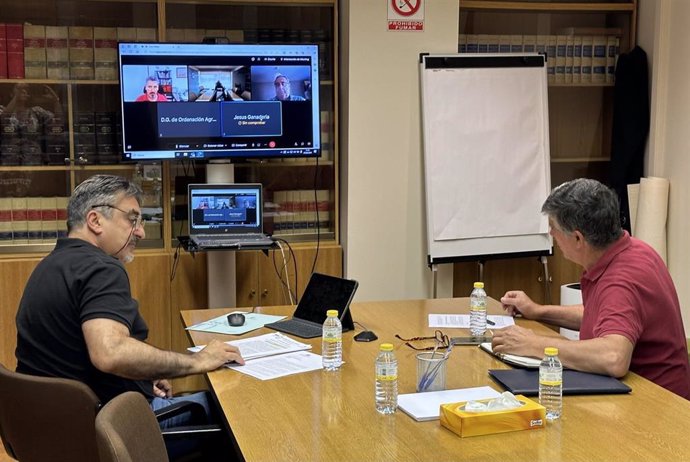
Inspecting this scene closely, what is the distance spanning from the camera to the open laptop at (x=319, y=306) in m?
3.33

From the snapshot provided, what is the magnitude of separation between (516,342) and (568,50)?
3.17 m

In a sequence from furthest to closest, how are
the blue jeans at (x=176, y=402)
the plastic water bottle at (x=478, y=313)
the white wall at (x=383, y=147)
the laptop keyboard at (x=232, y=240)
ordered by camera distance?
the white wall at (x=383, y=147), the laptop keyboard at (x=232, y=240), the plastic water bottle at (x=478, y=313), the blue jeans at (x=176, y=402)

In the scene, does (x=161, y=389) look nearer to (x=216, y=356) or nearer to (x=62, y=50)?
(x=216, y=356)

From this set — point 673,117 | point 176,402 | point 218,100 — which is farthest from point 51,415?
point 673,117

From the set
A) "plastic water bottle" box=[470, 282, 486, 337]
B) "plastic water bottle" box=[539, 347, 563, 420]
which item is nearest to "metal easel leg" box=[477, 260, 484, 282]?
"plastic water bottle" box=[470, 282, 486, 337]

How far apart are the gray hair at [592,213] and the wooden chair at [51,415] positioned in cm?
162

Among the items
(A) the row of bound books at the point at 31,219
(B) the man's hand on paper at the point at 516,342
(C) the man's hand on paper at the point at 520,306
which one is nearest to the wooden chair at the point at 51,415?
(B) the man's hand on paper at the point at 516,342

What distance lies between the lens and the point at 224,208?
4688 millimetres

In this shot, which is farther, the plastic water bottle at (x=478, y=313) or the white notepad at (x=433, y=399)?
the plastic water bottle at (x=478, y=313)

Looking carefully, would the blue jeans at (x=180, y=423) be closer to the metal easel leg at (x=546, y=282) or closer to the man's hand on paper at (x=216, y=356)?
the man's hand on paper at (x=216, y=356)

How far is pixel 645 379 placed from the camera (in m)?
2.73

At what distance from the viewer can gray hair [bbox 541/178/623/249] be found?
2963mm

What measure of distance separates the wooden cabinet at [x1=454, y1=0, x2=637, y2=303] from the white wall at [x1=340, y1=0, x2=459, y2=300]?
38 centimetres

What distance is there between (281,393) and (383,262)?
102 inches
